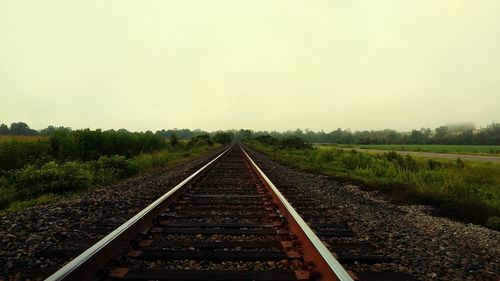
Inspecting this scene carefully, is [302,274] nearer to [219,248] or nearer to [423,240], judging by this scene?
[219,248]

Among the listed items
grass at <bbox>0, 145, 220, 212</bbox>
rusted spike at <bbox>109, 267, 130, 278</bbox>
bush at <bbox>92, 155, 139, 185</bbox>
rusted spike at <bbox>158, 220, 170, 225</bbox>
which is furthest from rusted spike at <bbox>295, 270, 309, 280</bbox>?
bush at <bbox>92, 155, 139, 185</bbox>

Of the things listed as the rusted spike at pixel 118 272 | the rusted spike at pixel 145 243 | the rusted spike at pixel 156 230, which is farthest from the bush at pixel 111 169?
the rusted spike at pixel 118 272

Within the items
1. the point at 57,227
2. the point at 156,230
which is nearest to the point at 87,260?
the point at 156,230

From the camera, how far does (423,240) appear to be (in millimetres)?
4613

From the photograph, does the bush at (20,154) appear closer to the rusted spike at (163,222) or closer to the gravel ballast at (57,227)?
the gravel ballast at (57,227)

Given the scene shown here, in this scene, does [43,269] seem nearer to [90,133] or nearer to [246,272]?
[246,272]

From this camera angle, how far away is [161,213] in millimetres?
5395

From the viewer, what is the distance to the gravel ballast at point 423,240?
11.4 ft

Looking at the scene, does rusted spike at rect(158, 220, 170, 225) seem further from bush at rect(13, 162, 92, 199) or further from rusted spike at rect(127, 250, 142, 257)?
bush at rect(13, 162, 92, 199)

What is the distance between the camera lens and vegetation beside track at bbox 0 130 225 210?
890 cm

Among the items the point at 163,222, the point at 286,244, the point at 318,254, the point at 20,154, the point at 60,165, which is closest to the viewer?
the point at 318,254

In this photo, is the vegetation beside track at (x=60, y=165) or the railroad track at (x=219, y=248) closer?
the railroad track at (x=219, y=248)

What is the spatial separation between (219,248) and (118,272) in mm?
1116

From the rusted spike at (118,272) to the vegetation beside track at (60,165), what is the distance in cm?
554
